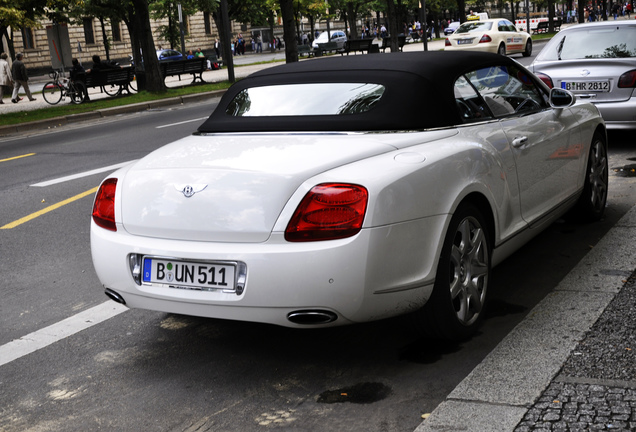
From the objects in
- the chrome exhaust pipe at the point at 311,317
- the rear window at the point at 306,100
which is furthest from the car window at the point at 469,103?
the chrome exhaust pipe at the point at 311,317

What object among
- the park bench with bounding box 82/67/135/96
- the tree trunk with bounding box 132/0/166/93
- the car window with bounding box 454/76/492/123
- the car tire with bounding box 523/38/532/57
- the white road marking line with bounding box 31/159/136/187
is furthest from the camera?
the car tire with bounding box 523/38/532/57

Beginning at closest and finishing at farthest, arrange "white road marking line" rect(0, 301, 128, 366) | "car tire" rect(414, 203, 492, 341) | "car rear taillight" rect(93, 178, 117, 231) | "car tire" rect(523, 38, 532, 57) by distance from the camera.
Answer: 1. "car tire" rect(414, 203, 492, 341)
2. "car rear taillight" rect(93, 178, 117, 231)
3. "white road marking line" rect(0, 301, 128, 366)
4. "car tire" rect(523, 38, 532, 57)

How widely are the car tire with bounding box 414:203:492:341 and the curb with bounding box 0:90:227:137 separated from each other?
15580mm

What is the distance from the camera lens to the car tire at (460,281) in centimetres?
377

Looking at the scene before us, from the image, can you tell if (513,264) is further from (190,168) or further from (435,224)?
(190,168)

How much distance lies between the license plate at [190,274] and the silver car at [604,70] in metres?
6.50

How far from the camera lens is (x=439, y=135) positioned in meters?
4.10

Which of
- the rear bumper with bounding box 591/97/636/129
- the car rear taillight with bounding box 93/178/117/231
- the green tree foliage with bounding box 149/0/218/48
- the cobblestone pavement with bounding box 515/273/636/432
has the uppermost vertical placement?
the green tree foliage with bounding box 149/0/218/48

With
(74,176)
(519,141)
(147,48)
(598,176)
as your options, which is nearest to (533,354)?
(519,141)

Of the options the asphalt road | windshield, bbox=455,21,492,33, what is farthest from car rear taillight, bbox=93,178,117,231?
windshield, bbox=455,21,492,33

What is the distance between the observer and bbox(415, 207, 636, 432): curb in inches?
123

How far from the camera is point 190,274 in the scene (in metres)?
3.60

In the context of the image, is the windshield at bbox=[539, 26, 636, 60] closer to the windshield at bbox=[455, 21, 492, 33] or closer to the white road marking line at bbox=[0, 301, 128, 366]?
the white road marking line at bbox=[0, 301, 128, 366]

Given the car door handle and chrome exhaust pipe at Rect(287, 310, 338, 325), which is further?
the car door handle
